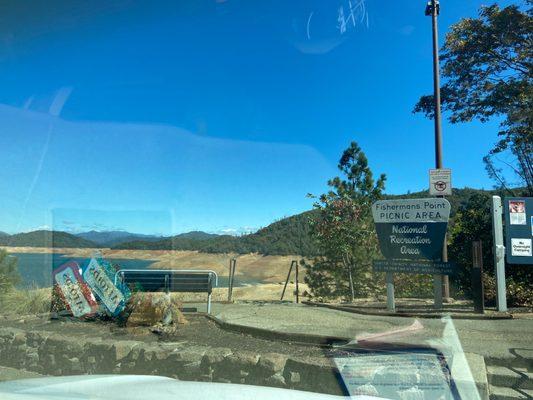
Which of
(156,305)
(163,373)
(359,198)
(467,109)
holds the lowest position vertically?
(163,373)

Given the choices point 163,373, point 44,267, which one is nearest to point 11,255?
point 44,267

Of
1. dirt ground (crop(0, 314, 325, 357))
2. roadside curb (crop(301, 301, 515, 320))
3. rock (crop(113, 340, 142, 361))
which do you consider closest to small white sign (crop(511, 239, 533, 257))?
roadside curb (crop(301, 301, 515, 320))

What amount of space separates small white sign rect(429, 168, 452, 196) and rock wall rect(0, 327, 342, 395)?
20.3ft

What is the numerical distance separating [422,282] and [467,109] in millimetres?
5459

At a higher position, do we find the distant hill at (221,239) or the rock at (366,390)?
the distant hill at (221,239)

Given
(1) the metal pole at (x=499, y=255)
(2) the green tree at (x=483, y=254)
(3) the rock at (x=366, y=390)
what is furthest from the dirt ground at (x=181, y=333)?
(2) the green tree at (x=483, y=254)

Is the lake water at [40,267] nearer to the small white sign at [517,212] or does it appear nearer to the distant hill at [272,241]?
the distant hill at [272,241]

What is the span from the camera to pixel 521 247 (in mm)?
9109

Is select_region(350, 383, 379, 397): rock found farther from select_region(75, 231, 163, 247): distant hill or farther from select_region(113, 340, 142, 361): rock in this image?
select_region(75, 231, 163, 247): distant hill

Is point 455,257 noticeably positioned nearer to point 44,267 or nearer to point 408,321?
point 408,321

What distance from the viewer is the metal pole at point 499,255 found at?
8.69m

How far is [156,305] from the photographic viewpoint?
7922mm

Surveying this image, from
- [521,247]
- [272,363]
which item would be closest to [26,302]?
[272,363]

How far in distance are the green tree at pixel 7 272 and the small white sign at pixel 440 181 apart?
9475mm
